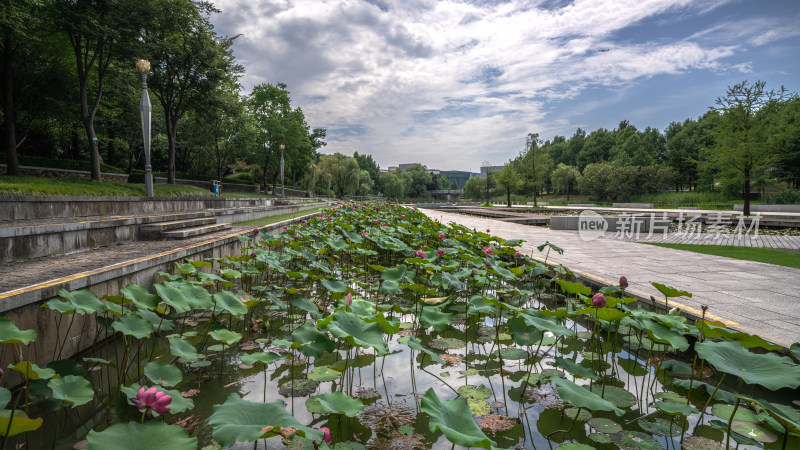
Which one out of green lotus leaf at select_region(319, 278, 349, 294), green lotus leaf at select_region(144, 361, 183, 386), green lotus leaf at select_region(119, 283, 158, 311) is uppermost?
green lotus leaf at select_region(119, 283, 158, 311)

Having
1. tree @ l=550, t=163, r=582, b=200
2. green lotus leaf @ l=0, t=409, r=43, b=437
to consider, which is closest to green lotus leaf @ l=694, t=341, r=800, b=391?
green lotus leaf @ l=0, t=409, r=43, b=437

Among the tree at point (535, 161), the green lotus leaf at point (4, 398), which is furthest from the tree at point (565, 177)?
the green lotus leaf at point (4, 398)

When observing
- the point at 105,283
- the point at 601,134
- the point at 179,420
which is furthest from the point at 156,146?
the point at 601,134

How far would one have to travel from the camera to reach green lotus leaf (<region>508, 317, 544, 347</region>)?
234 centimetres

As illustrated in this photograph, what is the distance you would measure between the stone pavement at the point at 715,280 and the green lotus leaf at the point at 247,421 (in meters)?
3.56

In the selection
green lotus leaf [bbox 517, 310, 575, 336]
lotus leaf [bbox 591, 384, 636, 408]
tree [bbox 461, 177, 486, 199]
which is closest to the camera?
green lotus leaf [bbox 517, 310, 575, 336]

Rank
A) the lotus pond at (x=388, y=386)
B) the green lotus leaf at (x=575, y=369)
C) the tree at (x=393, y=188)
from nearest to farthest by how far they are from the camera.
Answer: the lotus pond at (x=388, y=386)
the green lotus leaf at (x=575, y=369)
the tree at (x=393, y=188)

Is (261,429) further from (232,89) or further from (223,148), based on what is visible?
(223,148)

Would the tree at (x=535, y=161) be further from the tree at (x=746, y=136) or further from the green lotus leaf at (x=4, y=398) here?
the green lotus leaf at (x=4, y=398)

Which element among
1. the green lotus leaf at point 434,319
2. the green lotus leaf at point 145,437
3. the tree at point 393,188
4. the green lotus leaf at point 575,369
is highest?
the tree at point 393,188

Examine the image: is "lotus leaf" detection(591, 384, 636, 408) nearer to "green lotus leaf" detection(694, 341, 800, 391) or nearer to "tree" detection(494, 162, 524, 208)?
"green lotus leaf" detection(694, 341, 800, 391)

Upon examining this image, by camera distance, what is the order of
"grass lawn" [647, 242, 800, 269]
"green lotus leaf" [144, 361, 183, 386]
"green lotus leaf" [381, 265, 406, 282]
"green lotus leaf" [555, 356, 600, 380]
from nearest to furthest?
"green lotus leaf" [144, 361, 183, 386], "green lotus leaf" [555, 356, 600, 380], "green lotus leaf" [381, 265, 406, 282], "grass lawn" [647, 242, 800, 269]

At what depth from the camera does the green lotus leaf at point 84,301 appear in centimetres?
222

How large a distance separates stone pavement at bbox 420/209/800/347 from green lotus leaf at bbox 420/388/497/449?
288 cm
